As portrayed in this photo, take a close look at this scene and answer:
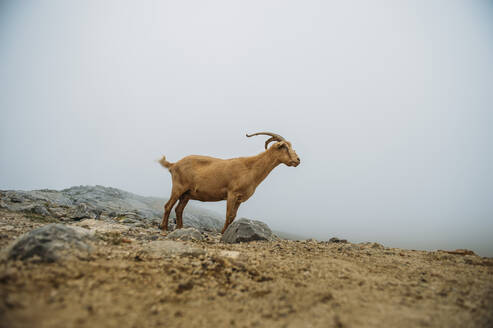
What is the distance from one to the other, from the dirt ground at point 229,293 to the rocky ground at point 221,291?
0.01 meters

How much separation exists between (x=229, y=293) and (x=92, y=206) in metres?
10.8

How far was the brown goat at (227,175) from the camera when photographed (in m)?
7.77

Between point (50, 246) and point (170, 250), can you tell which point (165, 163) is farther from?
point (50, 246)

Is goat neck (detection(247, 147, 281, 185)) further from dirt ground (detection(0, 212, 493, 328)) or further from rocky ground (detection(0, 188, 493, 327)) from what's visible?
dirt ground (detection(0, 212, 493, 328))

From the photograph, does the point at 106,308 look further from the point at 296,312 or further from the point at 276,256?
the point at 276,256

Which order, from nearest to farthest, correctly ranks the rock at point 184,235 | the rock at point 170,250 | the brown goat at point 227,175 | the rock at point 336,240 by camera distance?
the rock at point 170,250 < the rock at point 184,235 < the rock at point 336,240 < the brown goat at point 227,175

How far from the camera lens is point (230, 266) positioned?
371 cm

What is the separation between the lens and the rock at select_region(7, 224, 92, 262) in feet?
10.2

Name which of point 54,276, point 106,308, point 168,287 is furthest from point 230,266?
point 54,276

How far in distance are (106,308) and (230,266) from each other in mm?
1686

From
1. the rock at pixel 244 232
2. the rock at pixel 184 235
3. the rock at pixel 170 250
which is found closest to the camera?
the rock at pixel 170 250

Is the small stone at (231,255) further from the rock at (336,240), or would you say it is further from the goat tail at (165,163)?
the goat tail at (165,163)

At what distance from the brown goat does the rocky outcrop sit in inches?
89.7

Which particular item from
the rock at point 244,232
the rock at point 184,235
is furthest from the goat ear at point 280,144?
the rock at point 184,235
